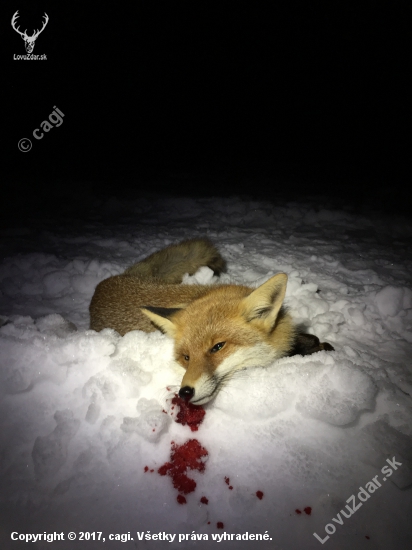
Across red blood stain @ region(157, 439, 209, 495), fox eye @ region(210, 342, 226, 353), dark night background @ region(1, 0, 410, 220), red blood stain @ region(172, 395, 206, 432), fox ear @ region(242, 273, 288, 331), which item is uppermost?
dark night background @ region(1, 0, 410, 220)

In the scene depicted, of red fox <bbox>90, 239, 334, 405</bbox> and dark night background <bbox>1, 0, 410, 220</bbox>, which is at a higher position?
dark night background <bbox>1, 0, 410, 220</bbox>

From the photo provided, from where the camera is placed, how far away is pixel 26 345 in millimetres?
2219

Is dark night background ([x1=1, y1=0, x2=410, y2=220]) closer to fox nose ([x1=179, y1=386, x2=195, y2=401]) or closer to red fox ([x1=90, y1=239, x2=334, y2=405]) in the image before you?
red fox ([x1=90, y1=239, x2=334, y2=405])

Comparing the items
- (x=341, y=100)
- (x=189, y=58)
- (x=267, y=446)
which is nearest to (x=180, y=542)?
(x=267, y=446)

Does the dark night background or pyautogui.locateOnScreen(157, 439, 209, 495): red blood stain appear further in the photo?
the dark night background

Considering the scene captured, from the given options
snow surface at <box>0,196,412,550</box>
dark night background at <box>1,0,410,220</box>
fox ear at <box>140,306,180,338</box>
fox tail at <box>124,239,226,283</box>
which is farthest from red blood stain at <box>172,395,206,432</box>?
dark night background at <box>1,0,410,220</box>

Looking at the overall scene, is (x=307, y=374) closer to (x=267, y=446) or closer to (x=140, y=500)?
(x=267, y=446)

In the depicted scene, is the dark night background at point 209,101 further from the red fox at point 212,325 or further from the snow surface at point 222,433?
the red fox at point 212,325

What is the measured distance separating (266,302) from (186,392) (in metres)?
0.75

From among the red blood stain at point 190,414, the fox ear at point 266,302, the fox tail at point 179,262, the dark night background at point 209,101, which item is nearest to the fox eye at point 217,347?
the fox ear at point 266,302

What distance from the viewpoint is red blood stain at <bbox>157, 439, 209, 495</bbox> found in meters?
1.50

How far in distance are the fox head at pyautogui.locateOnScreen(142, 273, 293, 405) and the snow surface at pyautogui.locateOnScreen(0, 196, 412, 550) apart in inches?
5.9

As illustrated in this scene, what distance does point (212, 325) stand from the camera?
76.8 inches

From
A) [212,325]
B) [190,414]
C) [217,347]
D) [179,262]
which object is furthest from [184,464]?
[179,262]
